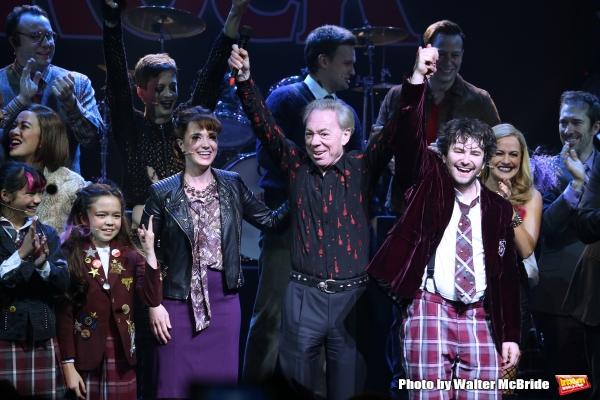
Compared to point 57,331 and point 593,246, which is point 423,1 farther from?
point 57,331

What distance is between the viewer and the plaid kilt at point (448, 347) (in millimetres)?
3227

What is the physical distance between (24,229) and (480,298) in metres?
2.31

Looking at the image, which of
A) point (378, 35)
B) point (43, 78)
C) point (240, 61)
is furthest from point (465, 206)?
point (378, 35)

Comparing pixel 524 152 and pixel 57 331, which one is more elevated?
pixel 524 152

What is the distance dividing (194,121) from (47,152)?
36.2 inches

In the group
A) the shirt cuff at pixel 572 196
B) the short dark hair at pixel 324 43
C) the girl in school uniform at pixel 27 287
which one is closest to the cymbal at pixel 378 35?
the short dark hair at pixel 324 43

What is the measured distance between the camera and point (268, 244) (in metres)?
4.53

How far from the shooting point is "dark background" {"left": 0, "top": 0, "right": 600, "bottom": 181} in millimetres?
7301

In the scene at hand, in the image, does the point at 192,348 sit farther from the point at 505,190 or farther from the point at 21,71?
the point at 21,71

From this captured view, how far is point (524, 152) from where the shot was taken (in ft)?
13.4

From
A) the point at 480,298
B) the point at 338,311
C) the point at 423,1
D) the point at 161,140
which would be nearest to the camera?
the point at 480,298

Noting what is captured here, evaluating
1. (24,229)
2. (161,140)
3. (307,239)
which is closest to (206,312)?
(307,239)

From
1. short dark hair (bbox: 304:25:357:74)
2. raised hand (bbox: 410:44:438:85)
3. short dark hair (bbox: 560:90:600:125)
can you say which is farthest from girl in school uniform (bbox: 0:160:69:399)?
short dark hair (bbox: 560:90:600:125)

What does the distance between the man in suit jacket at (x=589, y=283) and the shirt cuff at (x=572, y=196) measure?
0.11m
